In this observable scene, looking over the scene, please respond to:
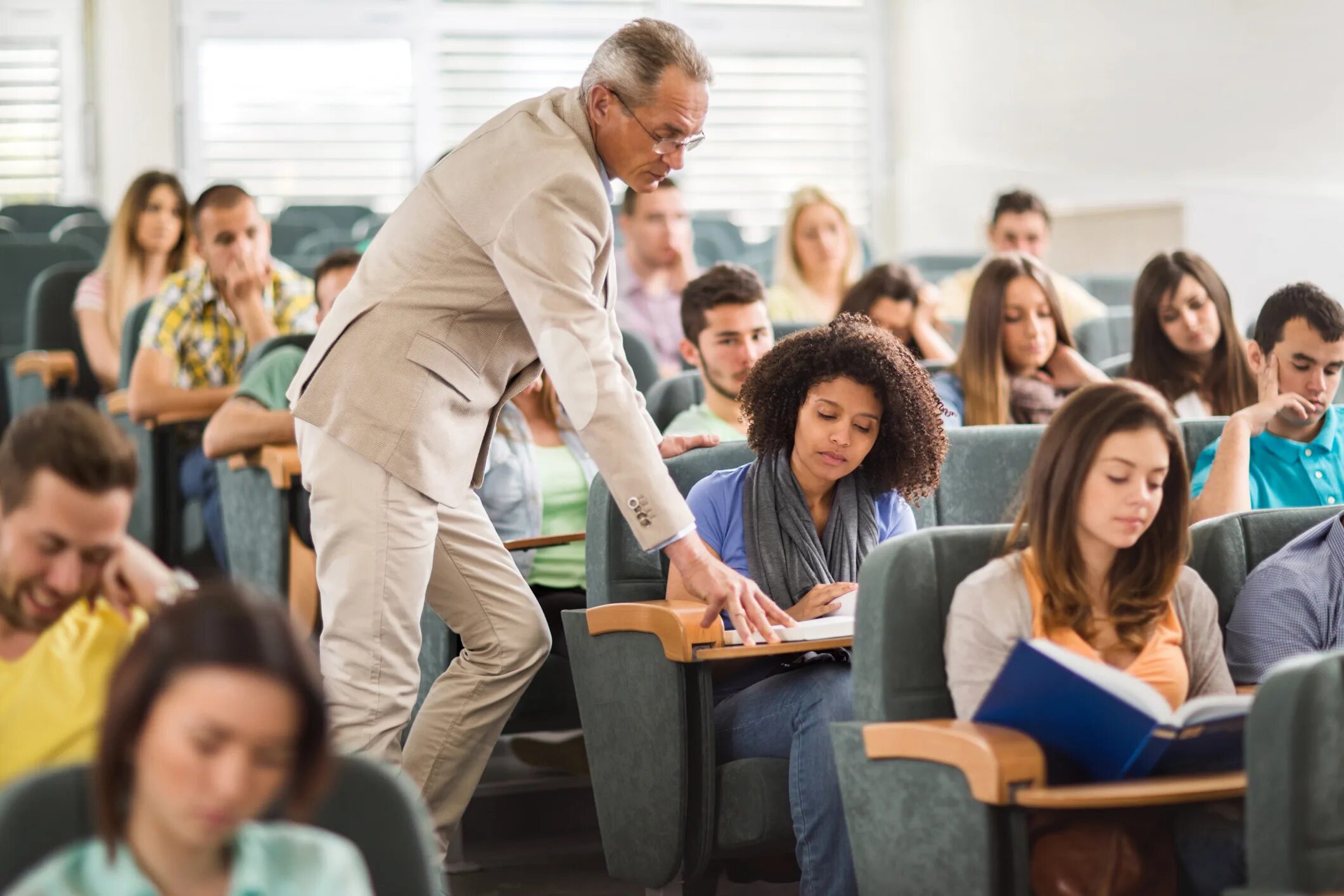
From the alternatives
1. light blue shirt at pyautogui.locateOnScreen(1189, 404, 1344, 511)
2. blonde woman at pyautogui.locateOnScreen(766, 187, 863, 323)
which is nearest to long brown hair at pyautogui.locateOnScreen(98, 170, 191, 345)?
blonde woman at pyautogui.locateOnScreen(766, 187, 863, 323)

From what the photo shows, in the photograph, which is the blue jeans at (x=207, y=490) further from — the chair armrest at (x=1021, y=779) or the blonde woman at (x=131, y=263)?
the chair armrest at (x=1021, y=779)

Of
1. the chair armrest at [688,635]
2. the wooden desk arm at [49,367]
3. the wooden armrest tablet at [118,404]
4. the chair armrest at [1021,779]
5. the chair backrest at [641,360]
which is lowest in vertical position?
the chair armrest at [1021,779]

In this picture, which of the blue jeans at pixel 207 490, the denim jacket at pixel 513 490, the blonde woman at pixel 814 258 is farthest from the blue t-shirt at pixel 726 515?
the blonde woman at pixel 814 258

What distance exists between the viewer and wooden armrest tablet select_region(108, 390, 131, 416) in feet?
13.6

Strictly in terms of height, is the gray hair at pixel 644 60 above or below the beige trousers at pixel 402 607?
above

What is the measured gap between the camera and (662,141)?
2068 mm

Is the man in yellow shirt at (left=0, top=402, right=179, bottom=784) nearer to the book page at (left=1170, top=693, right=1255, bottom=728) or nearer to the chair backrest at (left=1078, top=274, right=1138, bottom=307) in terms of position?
the book page at (left=1170, top=693, right=1255, bottom=728)

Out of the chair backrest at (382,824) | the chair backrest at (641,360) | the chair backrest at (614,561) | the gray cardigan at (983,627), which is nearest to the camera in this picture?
the chair backrest at (382,824)

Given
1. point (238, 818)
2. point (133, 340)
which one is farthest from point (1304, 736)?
point (133, 340)

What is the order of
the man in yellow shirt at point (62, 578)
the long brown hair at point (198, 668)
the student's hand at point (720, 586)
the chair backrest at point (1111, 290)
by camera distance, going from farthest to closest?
the chair backrest at point (1111, 290)
the student's hand at point (720, 586)
the man in yellow shirt at point (62, 578)
the long brown hair at point (198, 668)

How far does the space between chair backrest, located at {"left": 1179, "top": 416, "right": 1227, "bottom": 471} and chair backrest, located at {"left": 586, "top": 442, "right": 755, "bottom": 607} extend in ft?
3.14

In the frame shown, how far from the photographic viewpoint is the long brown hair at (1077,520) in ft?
6.03

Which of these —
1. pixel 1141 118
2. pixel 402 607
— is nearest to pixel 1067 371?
pixel 402 607

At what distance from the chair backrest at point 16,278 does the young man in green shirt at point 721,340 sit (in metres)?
3.46
